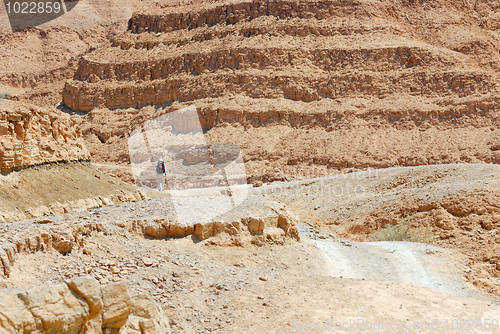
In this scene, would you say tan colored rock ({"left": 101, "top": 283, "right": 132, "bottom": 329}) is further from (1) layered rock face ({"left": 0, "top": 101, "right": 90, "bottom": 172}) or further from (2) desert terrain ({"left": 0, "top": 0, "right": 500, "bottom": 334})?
(1) layered rock face ({"left": 0, "top": 101, "right": 90, "bottom": 172})

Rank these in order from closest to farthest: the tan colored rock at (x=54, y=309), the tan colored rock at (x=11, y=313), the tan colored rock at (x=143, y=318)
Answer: the tan colored rock at (x=11, y=313) → the tan colored rock at (x=54, y=309) → the tan colored rock at (x=143, y=318)

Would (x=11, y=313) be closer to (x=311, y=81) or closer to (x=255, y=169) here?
(x=255, y=169)

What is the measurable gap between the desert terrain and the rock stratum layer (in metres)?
0.15

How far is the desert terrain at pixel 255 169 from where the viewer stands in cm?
793

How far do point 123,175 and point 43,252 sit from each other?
29279 millimetres

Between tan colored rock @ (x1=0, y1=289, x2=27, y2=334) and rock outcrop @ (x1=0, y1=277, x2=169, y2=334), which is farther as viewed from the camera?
rock outcrop @ (x1=0, y1=277, x2=169, y2=334)

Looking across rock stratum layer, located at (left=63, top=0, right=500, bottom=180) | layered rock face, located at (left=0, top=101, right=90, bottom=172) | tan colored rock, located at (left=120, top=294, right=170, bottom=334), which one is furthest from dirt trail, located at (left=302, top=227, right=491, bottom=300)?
rock stratum layer, located at (left=63, top=0, right=500, bottom=180)

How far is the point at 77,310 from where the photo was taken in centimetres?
516

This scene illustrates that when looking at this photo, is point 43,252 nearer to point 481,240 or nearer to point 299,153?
point 481,240

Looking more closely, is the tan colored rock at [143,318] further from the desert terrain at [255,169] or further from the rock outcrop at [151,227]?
the rock outcrop at [151,227]

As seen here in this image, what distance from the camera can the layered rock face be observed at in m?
13.7

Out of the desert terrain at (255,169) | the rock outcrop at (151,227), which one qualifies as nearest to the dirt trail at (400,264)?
the desert terrain at (255,169)

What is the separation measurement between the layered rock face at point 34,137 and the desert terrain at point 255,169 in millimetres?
64

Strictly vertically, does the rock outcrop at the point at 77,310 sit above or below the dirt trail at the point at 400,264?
above
